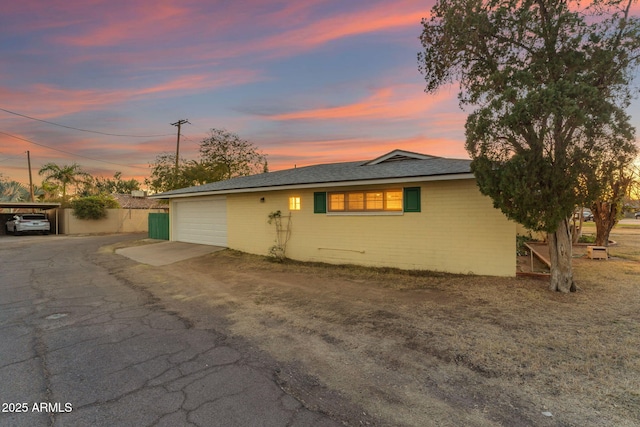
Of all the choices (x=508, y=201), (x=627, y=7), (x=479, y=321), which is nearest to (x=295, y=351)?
(x=479, y=321)

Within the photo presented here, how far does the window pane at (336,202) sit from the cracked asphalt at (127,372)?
18.8 feet

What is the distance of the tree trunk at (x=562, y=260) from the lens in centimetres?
614

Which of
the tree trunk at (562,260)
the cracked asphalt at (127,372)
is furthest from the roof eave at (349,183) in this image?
the cracked asphalt at (127,372)

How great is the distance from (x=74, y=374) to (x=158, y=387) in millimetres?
1007

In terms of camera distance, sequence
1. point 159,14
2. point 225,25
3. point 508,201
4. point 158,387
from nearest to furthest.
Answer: point 158,387 < point 508,201 < point 159,14 < point 225,25

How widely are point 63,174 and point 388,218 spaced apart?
35915 mm

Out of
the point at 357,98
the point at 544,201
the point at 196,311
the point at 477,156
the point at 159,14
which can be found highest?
the point at 159,14

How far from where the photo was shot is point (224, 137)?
28391mm

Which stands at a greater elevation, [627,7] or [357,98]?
[357,98]

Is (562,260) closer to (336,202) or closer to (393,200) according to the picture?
(393,200)

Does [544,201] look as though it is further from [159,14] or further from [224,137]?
[224,137]

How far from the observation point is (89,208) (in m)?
23.5

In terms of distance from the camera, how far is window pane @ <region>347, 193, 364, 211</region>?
9148 millimetres

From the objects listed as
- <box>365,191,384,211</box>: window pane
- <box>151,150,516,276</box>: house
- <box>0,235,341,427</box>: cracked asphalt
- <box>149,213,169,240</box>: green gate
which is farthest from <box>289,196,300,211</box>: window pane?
<box>149,213,169,240</box>: green gate
